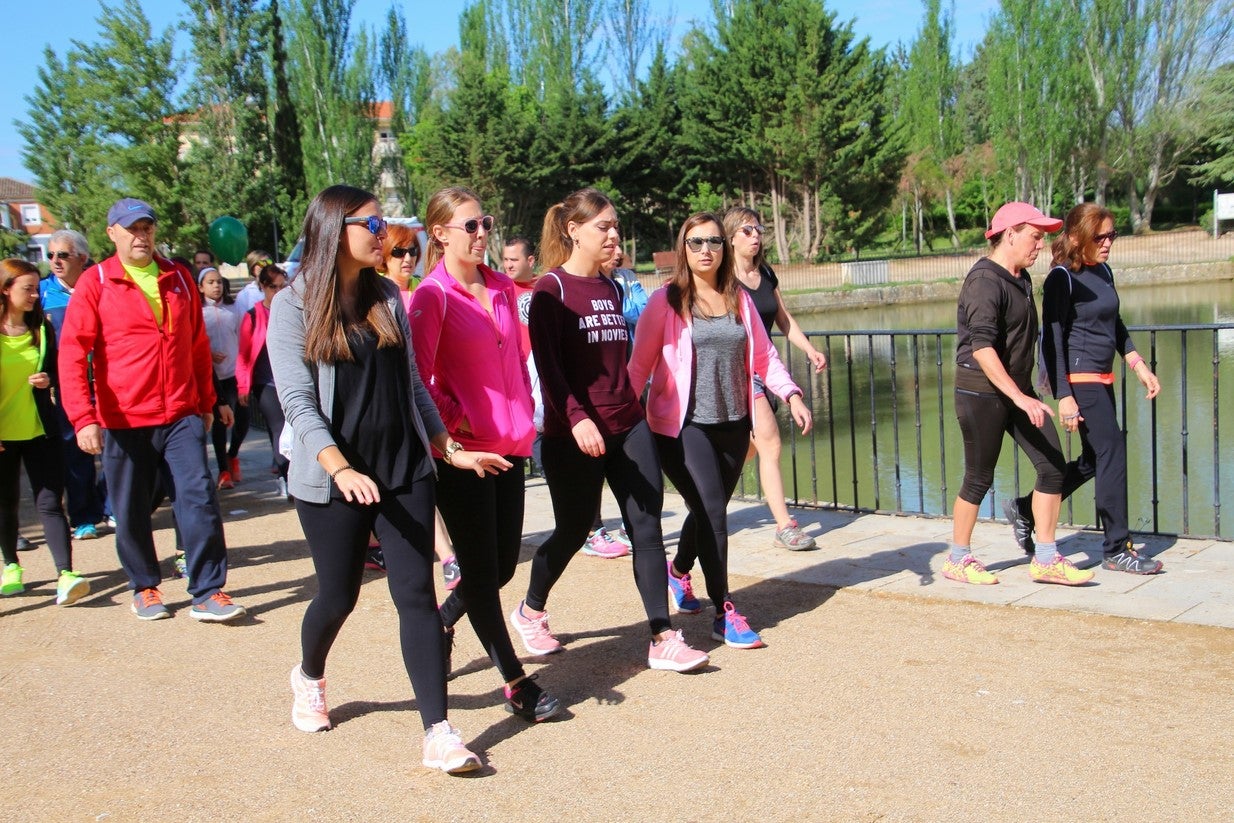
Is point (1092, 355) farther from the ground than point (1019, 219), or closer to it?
closer to it

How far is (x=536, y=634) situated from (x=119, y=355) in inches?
98.3

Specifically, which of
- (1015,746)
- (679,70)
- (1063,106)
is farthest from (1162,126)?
(1015,746)

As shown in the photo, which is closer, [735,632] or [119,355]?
[735,632]

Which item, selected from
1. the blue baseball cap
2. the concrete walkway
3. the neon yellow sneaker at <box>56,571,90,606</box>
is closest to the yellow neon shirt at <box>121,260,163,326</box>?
the blue baseball cap

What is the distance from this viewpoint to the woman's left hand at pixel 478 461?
372 cm

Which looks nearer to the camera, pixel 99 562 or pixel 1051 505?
pixel 1051 505

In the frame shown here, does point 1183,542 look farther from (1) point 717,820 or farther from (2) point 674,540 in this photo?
(1) point 717,820

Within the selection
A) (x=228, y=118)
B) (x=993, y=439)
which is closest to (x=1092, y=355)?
(x=993, y=439)

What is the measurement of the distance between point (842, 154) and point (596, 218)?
1745 inches

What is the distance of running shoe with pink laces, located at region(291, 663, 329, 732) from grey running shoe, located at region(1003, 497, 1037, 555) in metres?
3.72

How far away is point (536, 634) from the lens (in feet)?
16.1

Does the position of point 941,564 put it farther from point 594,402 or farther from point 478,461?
point 478,461

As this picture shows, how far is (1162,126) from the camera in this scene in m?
49.9

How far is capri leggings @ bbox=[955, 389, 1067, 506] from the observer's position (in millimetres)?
5578
